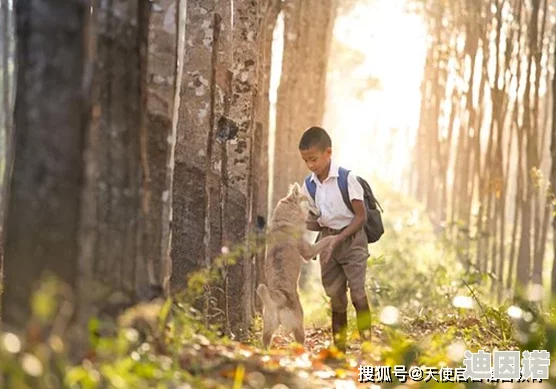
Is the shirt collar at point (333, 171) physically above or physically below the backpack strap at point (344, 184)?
above

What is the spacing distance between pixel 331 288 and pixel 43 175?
204 inches

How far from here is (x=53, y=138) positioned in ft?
17.9

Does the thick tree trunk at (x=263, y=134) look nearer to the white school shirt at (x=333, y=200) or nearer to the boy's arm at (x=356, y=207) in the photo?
the white school shirt at (x=333, y=200)

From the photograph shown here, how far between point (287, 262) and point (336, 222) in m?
0.58

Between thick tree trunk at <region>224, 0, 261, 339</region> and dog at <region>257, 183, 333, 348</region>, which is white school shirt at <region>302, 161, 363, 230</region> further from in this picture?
thick tree trunk at <region>224, 0, 261, 339</region>

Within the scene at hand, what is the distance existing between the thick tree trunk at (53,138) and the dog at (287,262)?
419 cm

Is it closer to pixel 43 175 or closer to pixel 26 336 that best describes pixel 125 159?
pixel 43 175

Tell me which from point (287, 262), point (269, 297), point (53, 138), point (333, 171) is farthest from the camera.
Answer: point (333, 171)

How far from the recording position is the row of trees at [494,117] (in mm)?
19562

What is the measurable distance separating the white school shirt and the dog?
218mm

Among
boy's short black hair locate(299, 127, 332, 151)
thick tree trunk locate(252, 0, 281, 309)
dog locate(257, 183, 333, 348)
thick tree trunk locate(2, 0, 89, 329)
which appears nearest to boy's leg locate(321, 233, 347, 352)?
dog locate(257, 183, 333, 348)

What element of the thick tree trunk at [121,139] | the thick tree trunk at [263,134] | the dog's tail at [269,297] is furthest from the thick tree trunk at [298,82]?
the thick tree trunk at [121,139]

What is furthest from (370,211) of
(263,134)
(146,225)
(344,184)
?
(263,134)

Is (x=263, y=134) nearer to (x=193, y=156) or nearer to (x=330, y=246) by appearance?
(x=193, y=156)
